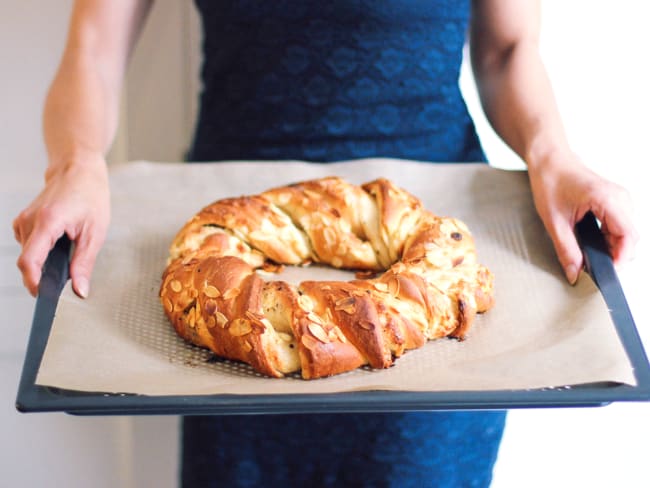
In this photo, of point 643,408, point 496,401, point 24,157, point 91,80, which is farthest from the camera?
point 643,408

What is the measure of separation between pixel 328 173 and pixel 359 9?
0.73 ft

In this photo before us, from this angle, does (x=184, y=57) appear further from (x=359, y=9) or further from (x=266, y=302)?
(x=266, y=302)

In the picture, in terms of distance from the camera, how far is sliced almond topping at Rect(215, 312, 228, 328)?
80 cm

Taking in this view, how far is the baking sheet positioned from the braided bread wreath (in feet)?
0.08

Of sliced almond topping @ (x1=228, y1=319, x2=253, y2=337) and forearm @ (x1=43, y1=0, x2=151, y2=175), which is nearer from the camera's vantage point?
sliced almond topping @ (x1=228, y1=319, x2=253, y2=337)

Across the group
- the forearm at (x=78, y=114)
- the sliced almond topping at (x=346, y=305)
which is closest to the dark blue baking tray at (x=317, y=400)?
the sliced almond topping at (x=346, y=305)

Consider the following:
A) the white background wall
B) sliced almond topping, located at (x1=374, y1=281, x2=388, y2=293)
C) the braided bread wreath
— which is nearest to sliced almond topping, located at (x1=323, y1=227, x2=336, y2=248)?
the braided bread wreath

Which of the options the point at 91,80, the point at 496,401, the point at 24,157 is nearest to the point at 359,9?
the point at 91,80

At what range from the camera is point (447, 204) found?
1.11 m

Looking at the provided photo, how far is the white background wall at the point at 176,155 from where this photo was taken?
5.08ft

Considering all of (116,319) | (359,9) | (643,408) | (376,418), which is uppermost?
(359,9)

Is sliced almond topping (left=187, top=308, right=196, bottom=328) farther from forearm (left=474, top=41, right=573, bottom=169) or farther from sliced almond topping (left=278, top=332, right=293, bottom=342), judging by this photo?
forearm (left=474, top=41, right=573, bottom=169)

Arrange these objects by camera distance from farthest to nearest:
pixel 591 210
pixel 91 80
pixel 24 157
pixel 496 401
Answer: pixel 24 157 → pixel 91 80 → pixel 591 210 → pixel 496 401

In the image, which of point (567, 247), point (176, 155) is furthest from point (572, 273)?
point (176, 155)
